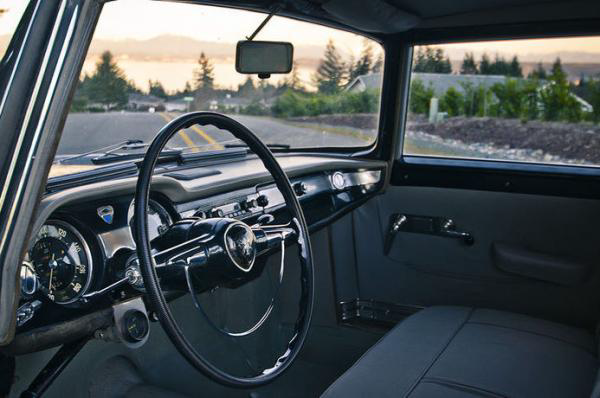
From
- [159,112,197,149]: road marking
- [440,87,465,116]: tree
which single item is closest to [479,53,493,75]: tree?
[440,87,465,116]: tree

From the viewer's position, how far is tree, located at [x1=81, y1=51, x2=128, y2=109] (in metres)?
2.09

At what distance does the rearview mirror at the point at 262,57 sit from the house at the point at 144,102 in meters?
0.33

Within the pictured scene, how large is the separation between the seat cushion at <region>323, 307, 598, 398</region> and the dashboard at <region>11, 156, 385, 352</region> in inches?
26.6

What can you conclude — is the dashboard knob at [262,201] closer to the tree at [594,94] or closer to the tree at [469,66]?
the tree at [469,66]

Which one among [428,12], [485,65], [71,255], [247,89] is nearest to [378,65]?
[428,12]

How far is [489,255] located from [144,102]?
189 cm

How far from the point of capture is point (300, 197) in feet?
10.0

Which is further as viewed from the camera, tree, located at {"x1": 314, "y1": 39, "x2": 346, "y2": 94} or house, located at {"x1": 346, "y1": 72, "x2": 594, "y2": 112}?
tree, located at {"x1": 314, "y1": 39, "x2": 346, "y2": 94}

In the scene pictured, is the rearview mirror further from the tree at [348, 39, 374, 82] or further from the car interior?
the tree at [348, 39, 374, 82]

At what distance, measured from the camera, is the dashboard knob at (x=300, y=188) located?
303 centimetres

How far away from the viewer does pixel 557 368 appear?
6.97 ft

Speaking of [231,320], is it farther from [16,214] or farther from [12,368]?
[16,214]

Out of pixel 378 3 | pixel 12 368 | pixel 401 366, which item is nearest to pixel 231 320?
pixel 401 366

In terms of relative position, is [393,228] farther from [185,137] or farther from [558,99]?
[185,137]
